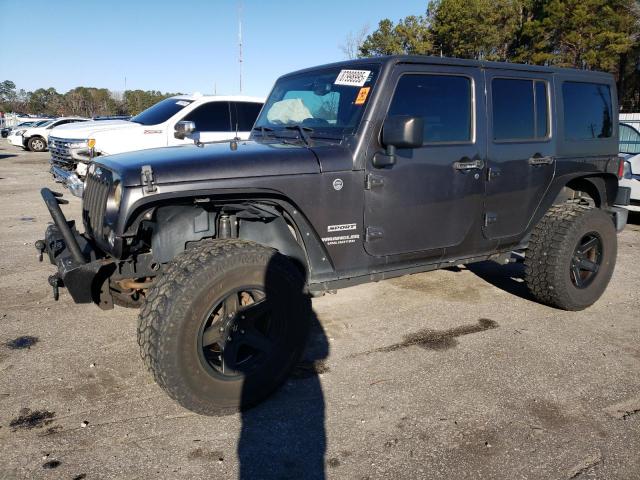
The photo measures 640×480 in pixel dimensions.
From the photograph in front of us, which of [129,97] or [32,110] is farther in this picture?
[32,110]

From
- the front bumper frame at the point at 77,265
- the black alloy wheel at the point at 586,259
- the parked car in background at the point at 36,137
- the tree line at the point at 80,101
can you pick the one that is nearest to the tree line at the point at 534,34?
the parked car in background at the point at 36,137

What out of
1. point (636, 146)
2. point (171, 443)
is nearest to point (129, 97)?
point (636, 146)

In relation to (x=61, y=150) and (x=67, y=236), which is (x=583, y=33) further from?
(x=67, y=236)

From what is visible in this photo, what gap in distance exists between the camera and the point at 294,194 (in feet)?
9.74

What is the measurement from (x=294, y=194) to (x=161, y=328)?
3.49 feet

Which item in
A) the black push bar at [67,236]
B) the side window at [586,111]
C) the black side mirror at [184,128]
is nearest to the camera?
the black push bar at [67,236]

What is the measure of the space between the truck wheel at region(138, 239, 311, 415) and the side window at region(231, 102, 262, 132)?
6569 millimetres

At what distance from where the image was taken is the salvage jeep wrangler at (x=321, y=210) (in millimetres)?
2701

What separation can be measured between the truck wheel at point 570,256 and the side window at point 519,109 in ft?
2.50

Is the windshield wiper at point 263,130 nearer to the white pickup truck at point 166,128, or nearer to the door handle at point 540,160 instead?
the door handle at point 540,160

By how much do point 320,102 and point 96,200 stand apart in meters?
1.69

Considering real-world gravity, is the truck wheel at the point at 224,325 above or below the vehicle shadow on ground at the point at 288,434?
above

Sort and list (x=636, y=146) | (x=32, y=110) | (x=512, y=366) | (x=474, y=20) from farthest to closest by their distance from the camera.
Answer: (x=32, y=110) → (x=474, y=20) → (x=636, y=146) → (x=512, y=366)

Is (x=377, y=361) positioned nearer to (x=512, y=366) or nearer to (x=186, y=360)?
(x=512, y=366)
